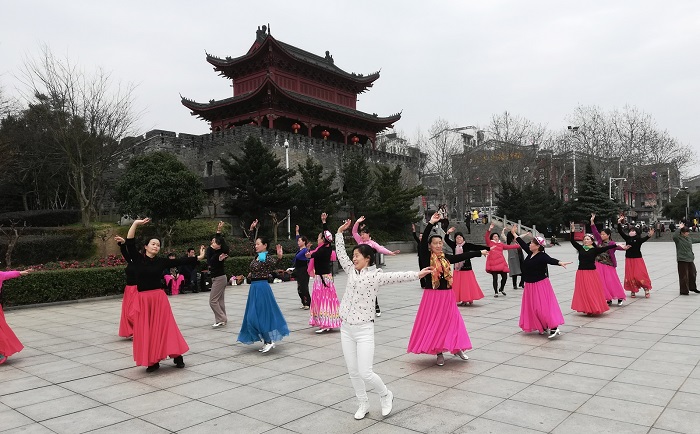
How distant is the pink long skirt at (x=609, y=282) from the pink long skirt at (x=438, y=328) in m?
5.86

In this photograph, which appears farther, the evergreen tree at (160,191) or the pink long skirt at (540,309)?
the evergreen tree at (160,191)

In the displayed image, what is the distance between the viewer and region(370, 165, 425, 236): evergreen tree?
3338cm

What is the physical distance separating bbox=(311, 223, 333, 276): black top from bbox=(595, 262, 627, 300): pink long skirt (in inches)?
244

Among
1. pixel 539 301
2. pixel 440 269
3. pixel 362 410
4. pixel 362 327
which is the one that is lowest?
pixel 362 410

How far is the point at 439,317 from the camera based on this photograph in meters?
6.33

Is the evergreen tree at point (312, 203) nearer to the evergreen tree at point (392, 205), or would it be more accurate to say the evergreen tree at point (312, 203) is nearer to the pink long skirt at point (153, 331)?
the evergreen tree at point (392, 205)

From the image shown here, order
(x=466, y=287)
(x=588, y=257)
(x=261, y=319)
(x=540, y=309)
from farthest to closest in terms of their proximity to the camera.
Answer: (x=466, y=287)
(x=588, y=257)
(x=540, y=309)
(x=261, y=319)

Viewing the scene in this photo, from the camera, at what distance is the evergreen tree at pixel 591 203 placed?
42031 millimetres

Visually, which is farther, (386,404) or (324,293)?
(324,293)

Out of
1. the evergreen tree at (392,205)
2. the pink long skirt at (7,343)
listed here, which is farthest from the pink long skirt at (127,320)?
the evergreen tree at (392,205)

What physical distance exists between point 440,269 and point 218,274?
4441 mm

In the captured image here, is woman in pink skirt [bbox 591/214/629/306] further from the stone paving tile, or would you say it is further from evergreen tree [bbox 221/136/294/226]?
evergreen tree [bbox 221/136/294/226]

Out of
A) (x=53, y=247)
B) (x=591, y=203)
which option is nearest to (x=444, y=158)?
(x=591, y=203)

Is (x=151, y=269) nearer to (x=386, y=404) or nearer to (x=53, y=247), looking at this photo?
(x=386, y=404)
